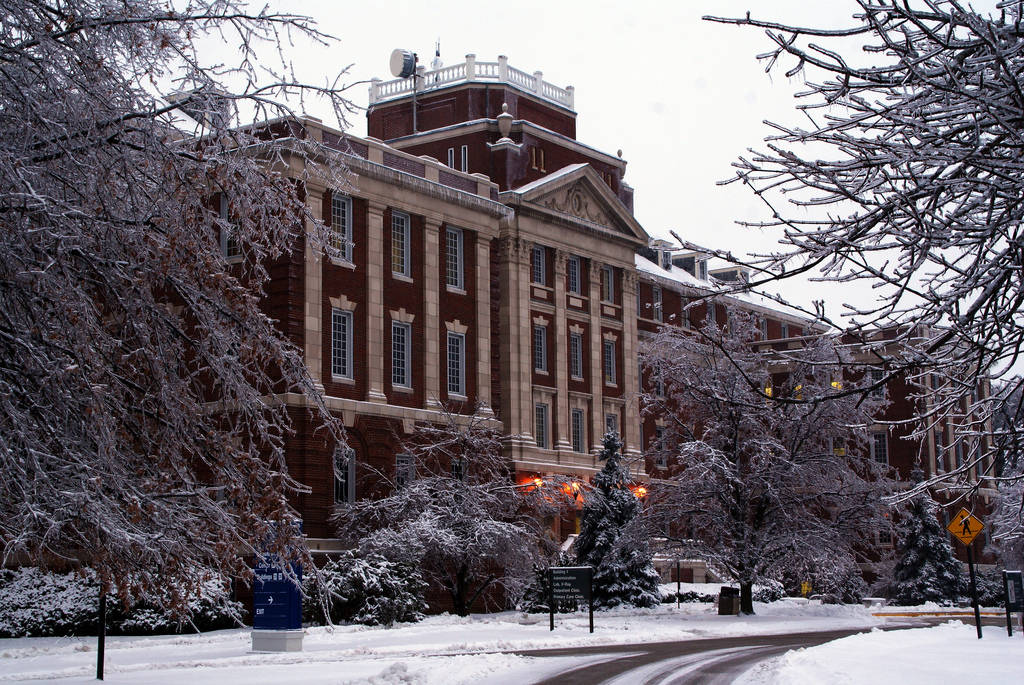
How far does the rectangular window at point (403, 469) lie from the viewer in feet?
143

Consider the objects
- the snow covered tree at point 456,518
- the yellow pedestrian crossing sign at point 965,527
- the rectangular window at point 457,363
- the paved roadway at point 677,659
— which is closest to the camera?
the paved roadway at point 677,659

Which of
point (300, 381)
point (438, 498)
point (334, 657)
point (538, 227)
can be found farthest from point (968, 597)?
point (300, 381)

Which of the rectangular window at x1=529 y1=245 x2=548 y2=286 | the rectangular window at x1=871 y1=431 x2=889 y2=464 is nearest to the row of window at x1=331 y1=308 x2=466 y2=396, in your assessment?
the rectangular window at x1=529 y1=245 x2=548 y2=286

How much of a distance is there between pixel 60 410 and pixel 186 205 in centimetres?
255

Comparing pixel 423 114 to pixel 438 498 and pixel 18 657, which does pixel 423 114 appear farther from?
pixel 18 657

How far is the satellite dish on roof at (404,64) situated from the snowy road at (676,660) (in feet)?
115

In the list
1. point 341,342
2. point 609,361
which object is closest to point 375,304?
point 341,342

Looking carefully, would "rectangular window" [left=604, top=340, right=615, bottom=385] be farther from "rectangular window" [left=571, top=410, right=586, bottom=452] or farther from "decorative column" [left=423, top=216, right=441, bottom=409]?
"decorative column" [left=423, top=216, right=441, bottom=409]

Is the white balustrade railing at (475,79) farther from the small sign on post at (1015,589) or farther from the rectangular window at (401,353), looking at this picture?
the small sign on post at (1015,589)

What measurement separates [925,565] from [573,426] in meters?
17.4

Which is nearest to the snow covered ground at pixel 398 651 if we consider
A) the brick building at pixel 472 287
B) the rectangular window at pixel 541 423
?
the brick building at pixel 472 287

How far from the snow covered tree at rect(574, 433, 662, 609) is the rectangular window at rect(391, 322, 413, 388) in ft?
25.1

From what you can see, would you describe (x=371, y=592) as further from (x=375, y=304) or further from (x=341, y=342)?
(x=375, y=304)

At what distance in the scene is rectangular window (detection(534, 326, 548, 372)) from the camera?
54.5 m
